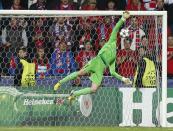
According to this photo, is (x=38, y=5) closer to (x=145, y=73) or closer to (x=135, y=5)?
(x=135, y=5)

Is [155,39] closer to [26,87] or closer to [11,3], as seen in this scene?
[26,87]

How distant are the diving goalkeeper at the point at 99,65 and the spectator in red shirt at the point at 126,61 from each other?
478 millimetres

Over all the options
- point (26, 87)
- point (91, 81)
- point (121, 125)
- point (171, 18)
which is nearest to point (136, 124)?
point (121, 125)

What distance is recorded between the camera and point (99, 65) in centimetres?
1270

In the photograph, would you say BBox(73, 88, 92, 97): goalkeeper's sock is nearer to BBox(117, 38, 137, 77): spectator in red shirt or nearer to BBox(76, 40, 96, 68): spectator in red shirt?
BBox(76, 40, 96, 68): spectator in red shirt

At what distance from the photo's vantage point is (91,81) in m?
12.8

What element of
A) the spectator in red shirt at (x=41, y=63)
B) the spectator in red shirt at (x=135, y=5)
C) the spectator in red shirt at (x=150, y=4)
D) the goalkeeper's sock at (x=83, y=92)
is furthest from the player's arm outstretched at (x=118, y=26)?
the spectator in red shirt at (x=150, y=4)

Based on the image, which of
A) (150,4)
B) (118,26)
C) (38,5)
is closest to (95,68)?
(118,26)

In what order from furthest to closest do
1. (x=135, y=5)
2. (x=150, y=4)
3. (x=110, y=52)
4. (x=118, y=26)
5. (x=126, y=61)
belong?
(x=150, y=4) → (x=135, y=5) → (x=126, y=61) → (x=110, y=52) → (x=118, y=26)

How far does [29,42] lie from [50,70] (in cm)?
84

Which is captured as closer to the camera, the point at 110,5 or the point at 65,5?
the point at 65,5

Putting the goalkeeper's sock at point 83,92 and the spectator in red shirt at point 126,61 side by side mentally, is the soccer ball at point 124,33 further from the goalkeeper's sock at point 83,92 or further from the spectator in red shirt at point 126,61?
the goalkeeper's sock at point 83,92

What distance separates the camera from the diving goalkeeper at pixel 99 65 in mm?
12336

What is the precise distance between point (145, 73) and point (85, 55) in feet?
3.99
